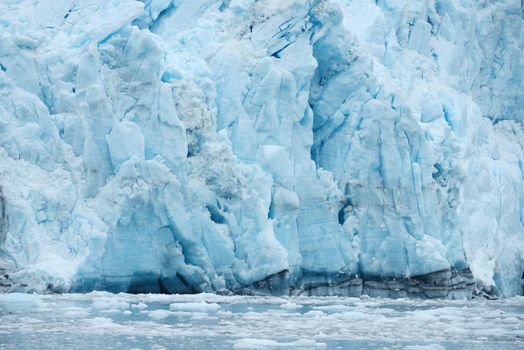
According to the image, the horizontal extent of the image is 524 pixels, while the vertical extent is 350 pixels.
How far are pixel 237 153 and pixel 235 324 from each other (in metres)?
6.65

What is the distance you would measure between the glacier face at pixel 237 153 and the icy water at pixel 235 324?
118cm

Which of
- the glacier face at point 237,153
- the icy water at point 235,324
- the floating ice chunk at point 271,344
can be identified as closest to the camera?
the floating ice chunk at point 271,344

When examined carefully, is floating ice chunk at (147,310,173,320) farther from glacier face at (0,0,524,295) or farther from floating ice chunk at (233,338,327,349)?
glacier face at (0,0,524,295)

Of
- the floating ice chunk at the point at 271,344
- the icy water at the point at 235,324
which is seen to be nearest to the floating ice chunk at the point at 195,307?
the icy water at the point at 235,324

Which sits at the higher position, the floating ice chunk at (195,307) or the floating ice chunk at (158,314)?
the floating ice chunk at (195,307)

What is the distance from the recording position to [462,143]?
2177 centimetres

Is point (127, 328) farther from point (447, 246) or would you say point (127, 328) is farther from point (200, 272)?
point (447, 246)

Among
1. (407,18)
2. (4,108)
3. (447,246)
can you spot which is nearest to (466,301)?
(447,246)

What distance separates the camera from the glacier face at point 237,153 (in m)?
16.1

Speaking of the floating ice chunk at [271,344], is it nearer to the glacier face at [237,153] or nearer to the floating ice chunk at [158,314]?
the floating ice chunk at [158,314]

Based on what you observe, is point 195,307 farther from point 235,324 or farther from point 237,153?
point 237,153

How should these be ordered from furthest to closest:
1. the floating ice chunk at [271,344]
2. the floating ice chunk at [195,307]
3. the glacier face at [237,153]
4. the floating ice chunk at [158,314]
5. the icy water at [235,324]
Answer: the glacier face at [237,153]
the floating ice chunk at [195,307]
the floating ice chunk at [158,314]
the icy water at [235,324]
the floating ice chunk at [271,344]

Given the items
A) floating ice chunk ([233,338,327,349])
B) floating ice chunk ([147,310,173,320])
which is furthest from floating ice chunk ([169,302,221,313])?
floating ice chunk ([233,338,327,349])

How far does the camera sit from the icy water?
9.80 meters
